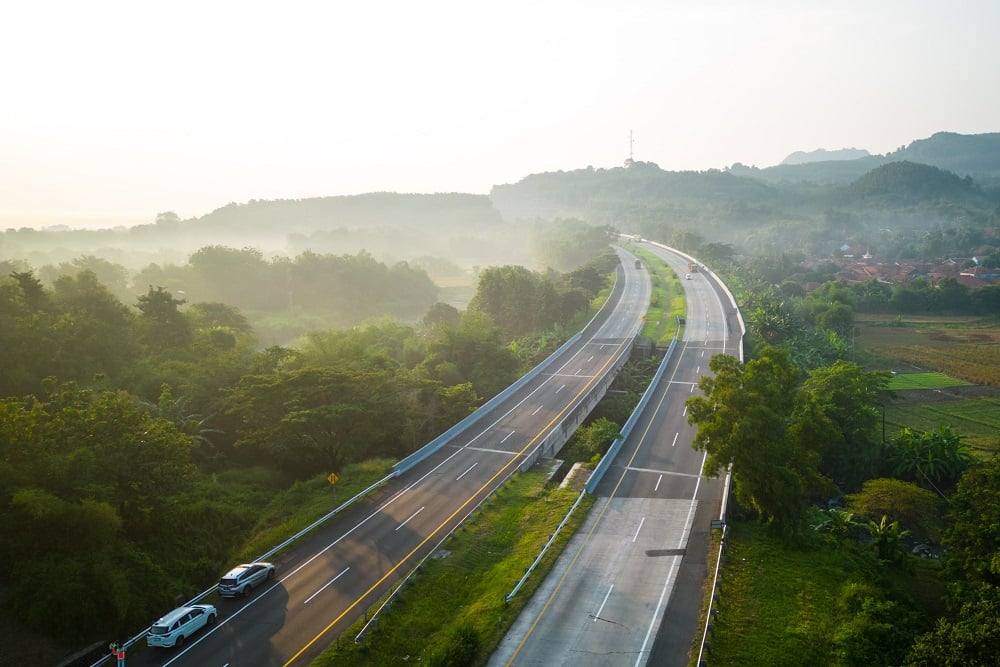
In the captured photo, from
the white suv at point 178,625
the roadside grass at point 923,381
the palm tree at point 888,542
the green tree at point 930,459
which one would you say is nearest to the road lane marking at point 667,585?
the palm tree at point 888,542

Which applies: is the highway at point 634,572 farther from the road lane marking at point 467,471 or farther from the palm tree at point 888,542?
the road lane marking at point 467,471

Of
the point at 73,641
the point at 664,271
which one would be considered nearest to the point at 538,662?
the point at 73,641

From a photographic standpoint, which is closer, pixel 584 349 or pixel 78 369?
pixel 78 369

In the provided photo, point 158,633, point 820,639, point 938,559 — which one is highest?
point 158,633

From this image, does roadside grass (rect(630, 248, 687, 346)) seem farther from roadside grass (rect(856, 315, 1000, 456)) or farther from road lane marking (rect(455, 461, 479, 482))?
road lane marking (rect(455, 461, 479, 482))

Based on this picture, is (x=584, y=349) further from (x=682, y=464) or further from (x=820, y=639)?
(x=820, y=639)

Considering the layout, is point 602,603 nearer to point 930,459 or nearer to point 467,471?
point 467,471

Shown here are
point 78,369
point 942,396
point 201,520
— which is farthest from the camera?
point 942,396
